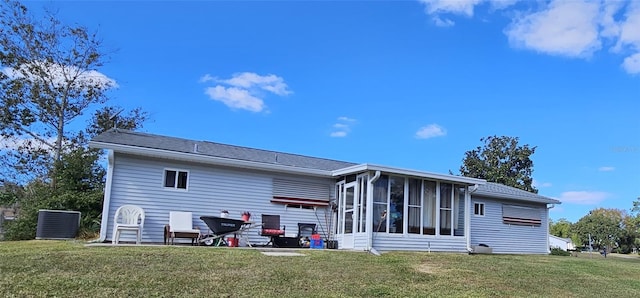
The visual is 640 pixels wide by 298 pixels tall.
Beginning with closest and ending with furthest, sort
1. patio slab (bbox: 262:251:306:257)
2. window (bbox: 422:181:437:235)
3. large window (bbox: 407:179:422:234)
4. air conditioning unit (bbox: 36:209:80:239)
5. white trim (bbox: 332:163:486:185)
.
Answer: patio slab (bbox: 262:251:306:257) → white trim (bbox: 332:163:486:185) → air conditioning unit (bbox: 36:209:80:239) → large window (bbox: 407:179:422:234) → window (bbox: 422:181:437:235)

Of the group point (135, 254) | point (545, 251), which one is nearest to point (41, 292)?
point (135, 254)

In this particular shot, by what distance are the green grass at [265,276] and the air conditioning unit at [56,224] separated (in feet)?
13.8

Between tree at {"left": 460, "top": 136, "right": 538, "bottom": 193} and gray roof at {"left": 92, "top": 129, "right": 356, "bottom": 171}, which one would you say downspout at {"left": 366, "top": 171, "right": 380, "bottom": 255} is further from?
tree at {"left": 460, "top": 136, "right": 538, "bottom": 193}

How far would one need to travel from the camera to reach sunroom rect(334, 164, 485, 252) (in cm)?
1229

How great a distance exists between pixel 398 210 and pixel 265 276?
20.1 feet

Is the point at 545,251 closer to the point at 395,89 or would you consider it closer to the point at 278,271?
the point at 395,89

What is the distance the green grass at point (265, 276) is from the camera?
20.7ft

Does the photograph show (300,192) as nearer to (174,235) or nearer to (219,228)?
(219,228)

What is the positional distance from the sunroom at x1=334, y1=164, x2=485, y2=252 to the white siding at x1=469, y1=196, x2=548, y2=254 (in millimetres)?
3086

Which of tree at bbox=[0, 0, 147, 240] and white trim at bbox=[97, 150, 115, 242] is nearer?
white trim at bbox=[97, 150, 115, 242]

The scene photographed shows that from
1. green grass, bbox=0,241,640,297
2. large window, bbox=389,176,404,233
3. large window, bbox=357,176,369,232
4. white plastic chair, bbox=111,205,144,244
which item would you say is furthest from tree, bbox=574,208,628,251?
white plastic chair, bbox=111,205,144,244

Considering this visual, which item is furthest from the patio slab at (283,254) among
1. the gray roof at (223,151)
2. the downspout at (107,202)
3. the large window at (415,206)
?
the downspout at (107,202)

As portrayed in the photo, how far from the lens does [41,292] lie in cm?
579

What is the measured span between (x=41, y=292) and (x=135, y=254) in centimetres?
228
